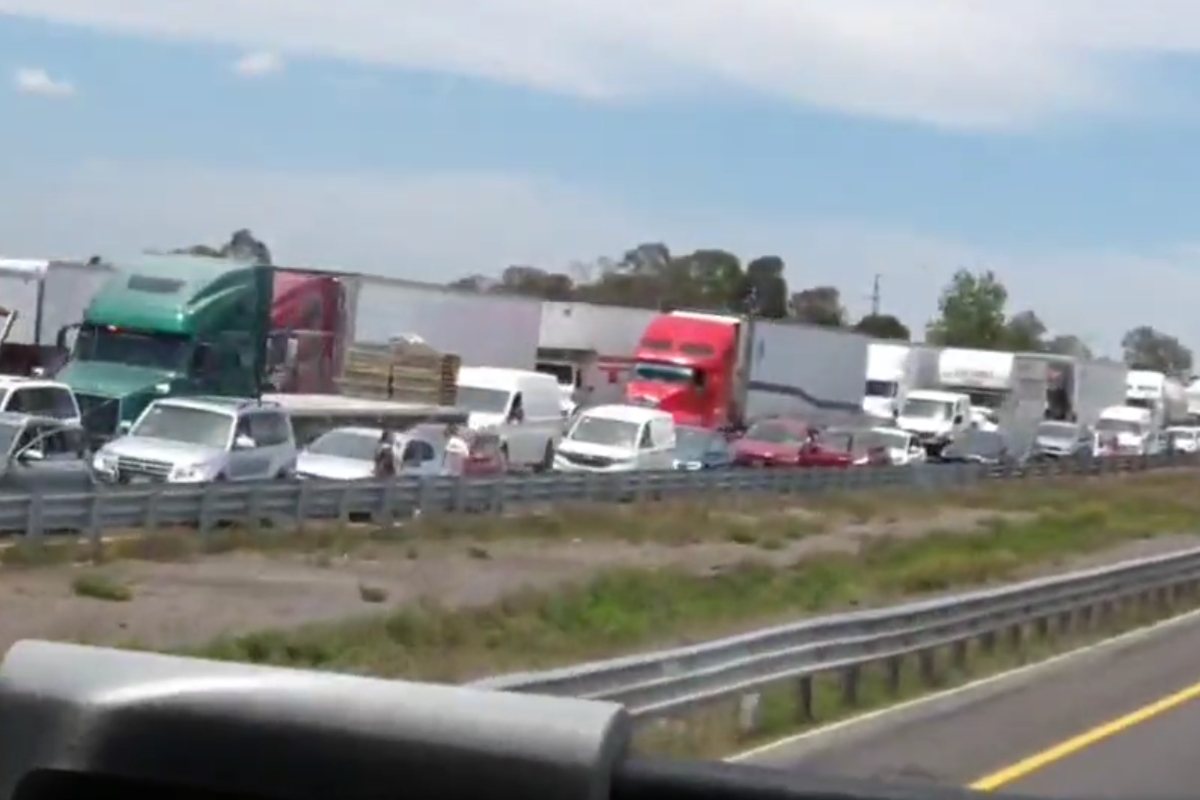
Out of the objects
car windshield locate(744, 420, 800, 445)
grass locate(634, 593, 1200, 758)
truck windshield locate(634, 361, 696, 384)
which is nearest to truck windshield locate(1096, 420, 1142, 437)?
car windshield locate(744, 420, 800, 445)

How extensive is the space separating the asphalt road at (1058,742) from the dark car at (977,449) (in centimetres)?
5216

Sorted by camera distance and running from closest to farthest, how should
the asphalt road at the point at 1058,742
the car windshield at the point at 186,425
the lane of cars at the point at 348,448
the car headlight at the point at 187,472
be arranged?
1. the asphalt road at the point at 1058,742
2. the lane of cars at the point at 348,448
3. the car headlight at the point at 187,472
4. the car windshield at the point at 186,425

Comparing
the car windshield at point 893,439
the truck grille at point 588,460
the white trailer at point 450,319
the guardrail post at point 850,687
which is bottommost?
the truck grille at point 588,460

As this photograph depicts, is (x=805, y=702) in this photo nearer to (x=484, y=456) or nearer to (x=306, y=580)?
(x=306, y=580)

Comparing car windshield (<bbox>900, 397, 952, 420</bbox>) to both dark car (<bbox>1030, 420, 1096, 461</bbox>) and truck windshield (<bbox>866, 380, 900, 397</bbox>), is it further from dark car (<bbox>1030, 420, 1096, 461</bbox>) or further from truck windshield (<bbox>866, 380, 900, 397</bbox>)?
truck windshield (<bbox>866, 380, 900, 397</bbox>)

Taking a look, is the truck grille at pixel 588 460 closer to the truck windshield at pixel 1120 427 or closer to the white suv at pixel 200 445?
the white suv at pixel 200 445

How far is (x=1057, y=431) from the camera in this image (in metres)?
85.4

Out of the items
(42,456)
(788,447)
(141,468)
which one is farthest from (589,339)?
(42,456)

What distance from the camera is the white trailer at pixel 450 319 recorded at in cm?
5247

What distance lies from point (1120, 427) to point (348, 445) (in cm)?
5887

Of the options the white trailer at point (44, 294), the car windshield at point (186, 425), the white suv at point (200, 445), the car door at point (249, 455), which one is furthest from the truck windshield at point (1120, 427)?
the car windshield at point (186, 425)

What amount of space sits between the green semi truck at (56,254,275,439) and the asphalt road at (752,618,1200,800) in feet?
72.4

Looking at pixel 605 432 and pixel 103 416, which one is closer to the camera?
pixel 103 416

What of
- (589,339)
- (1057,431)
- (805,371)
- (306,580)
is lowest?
(306,580)
